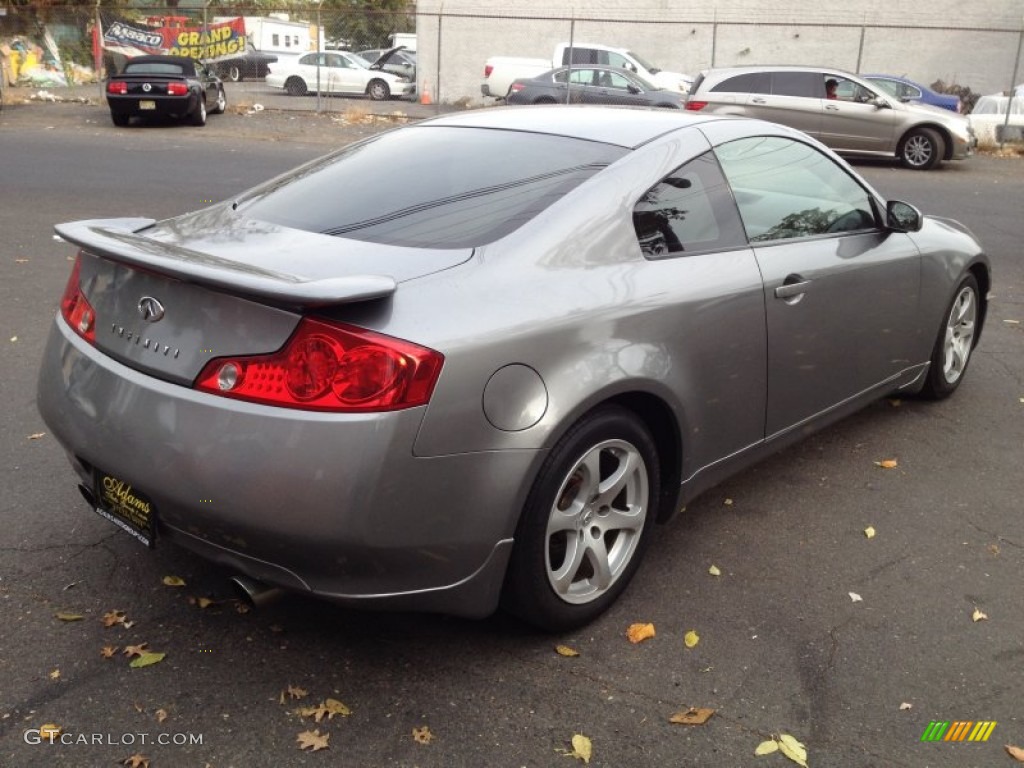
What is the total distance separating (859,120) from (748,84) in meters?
2.03

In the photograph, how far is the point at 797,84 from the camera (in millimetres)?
18016

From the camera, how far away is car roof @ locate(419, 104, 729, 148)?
3836 mm

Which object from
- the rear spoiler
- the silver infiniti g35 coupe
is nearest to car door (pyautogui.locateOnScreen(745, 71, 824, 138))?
the silver infiniti g35 coupe

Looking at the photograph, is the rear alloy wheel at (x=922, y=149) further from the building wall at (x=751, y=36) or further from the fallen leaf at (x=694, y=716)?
the fallen leaf at (x=694, y=716)

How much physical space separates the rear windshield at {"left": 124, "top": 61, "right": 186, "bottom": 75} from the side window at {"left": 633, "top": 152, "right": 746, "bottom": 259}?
761 inches

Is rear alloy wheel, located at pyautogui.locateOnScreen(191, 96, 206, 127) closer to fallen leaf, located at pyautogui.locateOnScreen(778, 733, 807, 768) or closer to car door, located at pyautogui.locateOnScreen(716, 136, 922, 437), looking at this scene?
car door, located at pyautogui.locateOnScreen(716, 136, 922, 437)

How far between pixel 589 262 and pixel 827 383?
155 cm

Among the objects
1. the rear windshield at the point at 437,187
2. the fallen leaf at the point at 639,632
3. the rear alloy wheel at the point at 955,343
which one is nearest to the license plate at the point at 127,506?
the rear windshield at the point at 437,187

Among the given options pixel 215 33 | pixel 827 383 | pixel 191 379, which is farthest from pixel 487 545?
pixel 215 33

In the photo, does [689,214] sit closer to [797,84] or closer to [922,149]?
[922,149]

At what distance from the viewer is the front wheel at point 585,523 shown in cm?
302

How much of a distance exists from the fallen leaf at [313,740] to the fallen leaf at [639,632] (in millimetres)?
1037

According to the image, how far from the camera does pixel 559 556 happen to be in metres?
3.28

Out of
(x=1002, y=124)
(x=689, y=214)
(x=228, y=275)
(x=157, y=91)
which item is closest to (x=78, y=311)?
(x=228, y=275)
